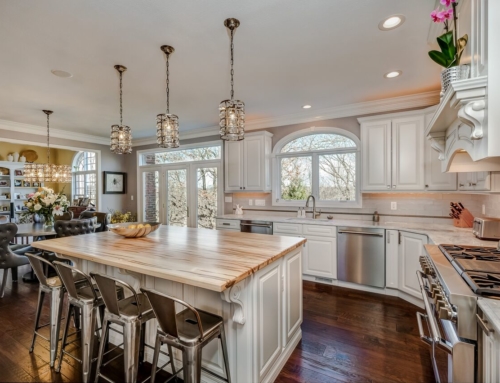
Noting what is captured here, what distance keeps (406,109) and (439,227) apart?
169 cm

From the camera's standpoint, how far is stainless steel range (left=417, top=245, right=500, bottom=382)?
110 cm

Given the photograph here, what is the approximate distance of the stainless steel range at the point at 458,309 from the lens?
1.10 m

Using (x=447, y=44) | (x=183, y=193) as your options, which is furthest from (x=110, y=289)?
(x=183, y=193)

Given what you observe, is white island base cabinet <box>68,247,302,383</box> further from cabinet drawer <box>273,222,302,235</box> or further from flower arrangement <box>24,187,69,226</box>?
flower arrangement <box>24,187,69,226</box>

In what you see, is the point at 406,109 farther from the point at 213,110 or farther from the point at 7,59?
the point at 7,59

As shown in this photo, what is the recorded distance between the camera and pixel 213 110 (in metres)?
4.18

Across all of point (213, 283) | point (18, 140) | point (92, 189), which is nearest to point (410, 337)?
point (213, 283)

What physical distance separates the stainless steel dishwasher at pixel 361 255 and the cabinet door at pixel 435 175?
850mm

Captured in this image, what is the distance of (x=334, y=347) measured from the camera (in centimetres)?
222

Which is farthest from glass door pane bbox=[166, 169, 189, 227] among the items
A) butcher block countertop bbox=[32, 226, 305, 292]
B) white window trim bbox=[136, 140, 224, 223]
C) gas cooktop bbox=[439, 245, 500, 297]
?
gas cooktop bbox=[439, 245, 500, 297]

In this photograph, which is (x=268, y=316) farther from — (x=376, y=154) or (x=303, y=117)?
(x=303, y=117)

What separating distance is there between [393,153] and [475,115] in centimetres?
230

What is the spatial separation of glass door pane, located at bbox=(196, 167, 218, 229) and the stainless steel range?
418cm

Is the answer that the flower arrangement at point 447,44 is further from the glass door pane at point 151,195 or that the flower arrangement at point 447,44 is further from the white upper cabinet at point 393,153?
the glass door pane at point 151,195
